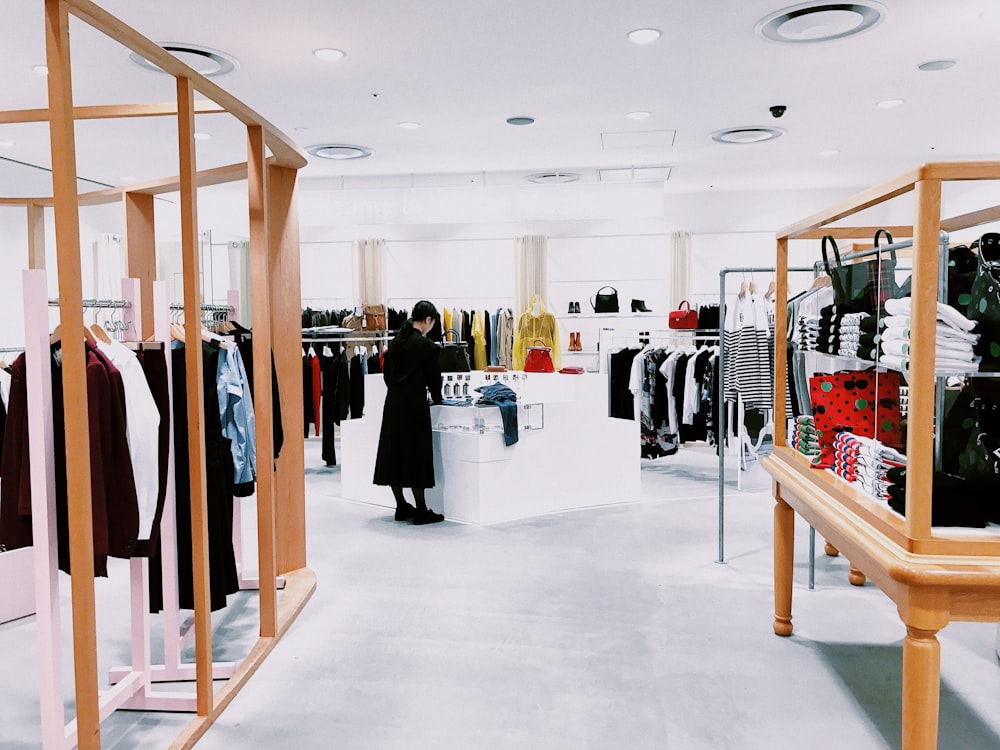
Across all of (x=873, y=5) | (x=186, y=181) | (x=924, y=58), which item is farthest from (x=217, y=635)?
(x=924, y=58)

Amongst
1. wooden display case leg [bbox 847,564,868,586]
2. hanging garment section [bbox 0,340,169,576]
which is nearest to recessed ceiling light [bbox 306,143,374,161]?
hanging garment section [bbox 0,340,169,576]

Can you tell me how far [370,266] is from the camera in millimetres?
10508

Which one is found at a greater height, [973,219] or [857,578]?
[973,219]

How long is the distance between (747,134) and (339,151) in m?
3.95

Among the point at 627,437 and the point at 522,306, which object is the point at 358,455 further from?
the point at 522,306

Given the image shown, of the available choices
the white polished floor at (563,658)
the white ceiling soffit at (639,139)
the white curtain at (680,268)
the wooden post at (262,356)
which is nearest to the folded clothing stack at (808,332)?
the white polished floor at (563,658)

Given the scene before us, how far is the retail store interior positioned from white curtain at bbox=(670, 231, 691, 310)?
0.12ft

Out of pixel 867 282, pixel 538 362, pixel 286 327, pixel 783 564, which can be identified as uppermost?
pixel 867 282

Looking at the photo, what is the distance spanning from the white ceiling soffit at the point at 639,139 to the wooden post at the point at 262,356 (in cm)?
474

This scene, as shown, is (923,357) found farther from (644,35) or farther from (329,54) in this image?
(329,54)

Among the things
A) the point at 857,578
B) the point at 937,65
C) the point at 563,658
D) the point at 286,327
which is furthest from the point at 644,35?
the point at 563,658

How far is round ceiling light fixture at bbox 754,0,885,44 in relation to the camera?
4.36 metres

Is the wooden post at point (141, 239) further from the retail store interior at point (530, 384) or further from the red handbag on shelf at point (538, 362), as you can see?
the red handbag on shelf at point (538, 362)

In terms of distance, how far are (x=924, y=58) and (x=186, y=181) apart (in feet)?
16.1
